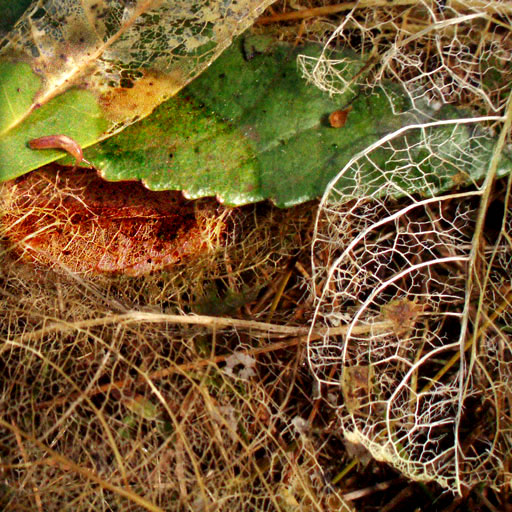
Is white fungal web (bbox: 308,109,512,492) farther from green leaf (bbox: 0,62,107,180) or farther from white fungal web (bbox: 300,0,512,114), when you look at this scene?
green leaf (bbox: 0,62,107,180)

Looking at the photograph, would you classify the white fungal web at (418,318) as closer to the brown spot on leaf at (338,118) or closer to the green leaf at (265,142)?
the green leaf at (265,142)

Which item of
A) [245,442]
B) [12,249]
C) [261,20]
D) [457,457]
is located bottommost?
[457,457]

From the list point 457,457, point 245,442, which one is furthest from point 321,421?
point 457,457

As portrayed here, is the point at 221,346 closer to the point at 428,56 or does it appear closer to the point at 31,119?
the point at 31,119

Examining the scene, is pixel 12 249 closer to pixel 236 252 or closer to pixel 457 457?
pixel 236 252

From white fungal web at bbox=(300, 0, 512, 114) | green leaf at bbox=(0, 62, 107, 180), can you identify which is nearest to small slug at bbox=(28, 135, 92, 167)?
green leaf at bbox=(0, 62, 107, 180)

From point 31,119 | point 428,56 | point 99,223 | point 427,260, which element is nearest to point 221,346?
point 99,223
